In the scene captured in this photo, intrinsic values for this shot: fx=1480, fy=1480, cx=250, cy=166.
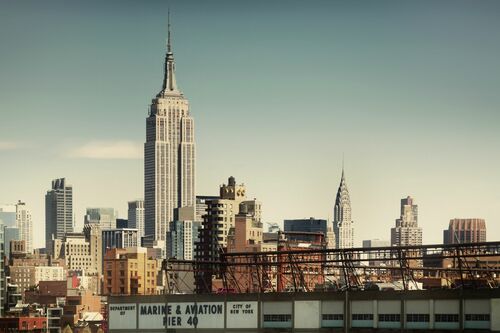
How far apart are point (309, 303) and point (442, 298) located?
10.6m

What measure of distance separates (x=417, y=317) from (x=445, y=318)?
201 cm

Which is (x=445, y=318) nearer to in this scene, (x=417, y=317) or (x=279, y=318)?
(x=417, y=317)

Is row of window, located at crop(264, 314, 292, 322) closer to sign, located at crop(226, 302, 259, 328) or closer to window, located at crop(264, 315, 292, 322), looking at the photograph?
window, located at crop(264, 315, 292, 322)

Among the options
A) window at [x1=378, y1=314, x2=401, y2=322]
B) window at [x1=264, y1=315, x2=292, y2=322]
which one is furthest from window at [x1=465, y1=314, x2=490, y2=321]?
window at [x1=264, y1=315, x2=292, y2=322]

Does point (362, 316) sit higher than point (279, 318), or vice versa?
point (362, 316)

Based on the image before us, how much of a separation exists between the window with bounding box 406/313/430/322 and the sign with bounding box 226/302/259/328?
12.8 metres

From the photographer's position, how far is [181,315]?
111 meters

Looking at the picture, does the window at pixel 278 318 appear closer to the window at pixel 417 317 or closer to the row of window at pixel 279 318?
the row of window at pixel 279 318

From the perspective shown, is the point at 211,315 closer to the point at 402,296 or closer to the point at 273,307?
the point at 273,307

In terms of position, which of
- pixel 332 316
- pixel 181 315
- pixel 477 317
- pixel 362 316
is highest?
pixel 477 317

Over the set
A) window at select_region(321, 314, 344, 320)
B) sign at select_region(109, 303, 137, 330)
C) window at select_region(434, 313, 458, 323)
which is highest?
window at select_region(434, 313, 458, 323)

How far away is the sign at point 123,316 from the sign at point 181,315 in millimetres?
680

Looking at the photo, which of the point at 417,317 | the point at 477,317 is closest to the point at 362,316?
the point at 417,317

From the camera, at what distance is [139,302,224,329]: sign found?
361ft
